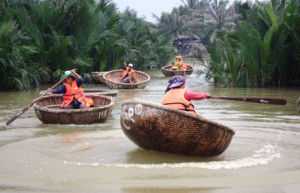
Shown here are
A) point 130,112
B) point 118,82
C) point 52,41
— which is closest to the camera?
point 130,112

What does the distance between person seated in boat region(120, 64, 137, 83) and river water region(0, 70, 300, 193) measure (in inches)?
357

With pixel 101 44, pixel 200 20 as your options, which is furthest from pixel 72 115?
pixel 200 20

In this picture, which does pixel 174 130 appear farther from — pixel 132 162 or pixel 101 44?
pixel 101 44

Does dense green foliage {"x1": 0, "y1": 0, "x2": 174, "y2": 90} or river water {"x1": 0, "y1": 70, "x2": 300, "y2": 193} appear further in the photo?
dense green foliage {"x1": 0, "y1": 0, "x2": 174, "y2": 90}

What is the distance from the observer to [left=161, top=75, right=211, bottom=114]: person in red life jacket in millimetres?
6965

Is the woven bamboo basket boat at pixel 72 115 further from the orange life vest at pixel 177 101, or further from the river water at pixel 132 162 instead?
the orange life vest at pixel 177 101

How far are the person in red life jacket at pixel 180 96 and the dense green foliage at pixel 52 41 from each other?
9990 mm

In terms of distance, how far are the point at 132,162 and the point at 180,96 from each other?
3.89ft

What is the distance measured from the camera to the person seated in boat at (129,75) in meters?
19.2

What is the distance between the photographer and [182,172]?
5957 millimetres

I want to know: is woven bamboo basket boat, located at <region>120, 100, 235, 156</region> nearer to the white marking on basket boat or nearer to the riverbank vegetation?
the white marking on basket boat

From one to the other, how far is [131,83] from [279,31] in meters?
5.49

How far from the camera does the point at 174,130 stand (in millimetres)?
6375

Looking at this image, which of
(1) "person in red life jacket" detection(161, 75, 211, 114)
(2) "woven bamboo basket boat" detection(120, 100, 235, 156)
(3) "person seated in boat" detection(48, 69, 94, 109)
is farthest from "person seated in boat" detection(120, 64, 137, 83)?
(2) "woven bamboo basket boat" detection(120, 100, 235, 156)
